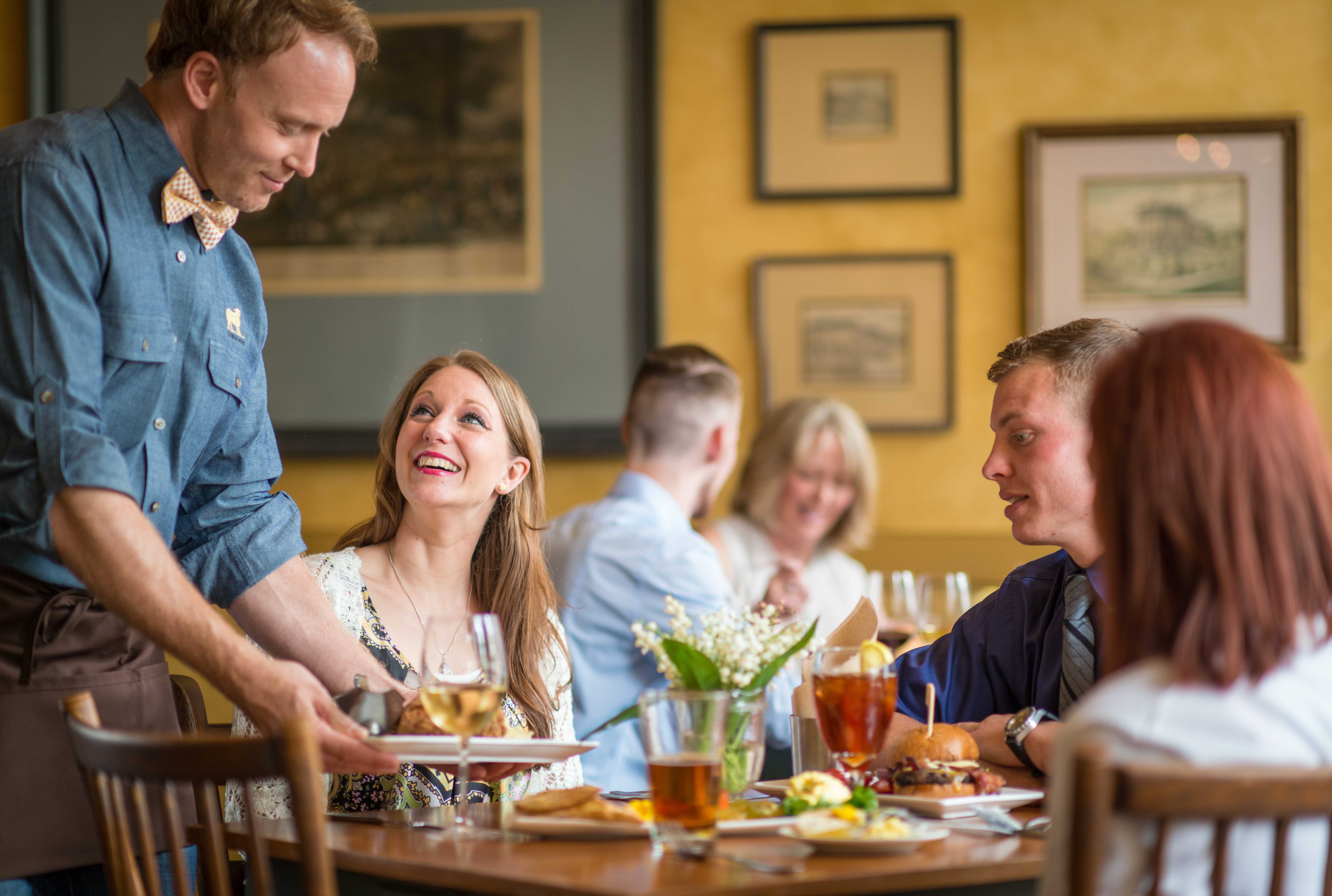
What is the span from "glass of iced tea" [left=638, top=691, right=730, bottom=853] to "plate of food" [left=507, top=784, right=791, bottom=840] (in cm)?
4

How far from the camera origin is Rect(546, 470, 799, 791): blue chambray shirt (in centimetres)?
252

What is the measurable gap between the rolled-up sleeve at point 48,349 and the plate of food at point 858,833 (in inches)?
31.4

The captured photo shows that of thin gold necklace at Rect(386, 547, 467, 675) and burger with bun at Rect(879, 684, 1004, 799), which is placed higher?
thin gold necklace at Rect(386, 547, 467, 675)

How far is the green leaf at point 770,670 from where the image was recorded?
1.43 m

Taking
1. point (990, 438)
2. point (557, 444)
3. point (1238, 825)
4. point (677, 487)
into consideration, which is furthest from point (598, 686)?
point (1238, 825)

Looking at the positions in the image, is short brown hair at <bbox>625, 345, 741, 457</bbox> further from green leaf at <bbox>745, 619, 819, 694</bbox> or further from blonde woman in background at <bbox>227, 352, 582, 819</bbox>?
green leaf at <bbox>745, 619, 819, 694</bbox>

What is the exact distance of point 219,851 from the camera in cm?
106

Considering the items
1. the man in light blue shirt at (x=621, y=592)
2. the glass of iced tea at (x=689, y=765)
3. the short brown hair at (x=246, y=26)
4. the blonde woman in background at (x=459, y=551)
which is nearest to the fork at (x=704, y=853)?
the glass of iced tea at (x=689, y=765)

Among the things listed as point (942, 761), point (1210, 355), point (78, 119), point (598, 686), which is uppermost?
point (78, 119)

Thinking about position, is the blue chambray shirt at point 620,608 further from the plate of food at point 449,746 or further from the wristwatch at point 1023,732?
the plate of food at point 449,746

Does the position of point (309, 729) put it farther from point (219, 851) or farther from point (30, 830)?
point (30, 830)

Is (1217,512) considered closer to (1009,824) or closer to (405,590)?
(1009,824)

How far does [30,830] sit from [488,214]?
7.74ft

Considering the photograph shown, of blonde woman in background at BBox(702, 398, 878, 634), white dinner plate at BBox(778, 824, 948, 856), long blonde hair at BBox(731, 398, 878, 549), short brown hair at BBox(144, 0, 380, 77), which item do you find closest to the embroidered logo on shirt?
short brown hair at BBox(144, 0, 380, 77)
